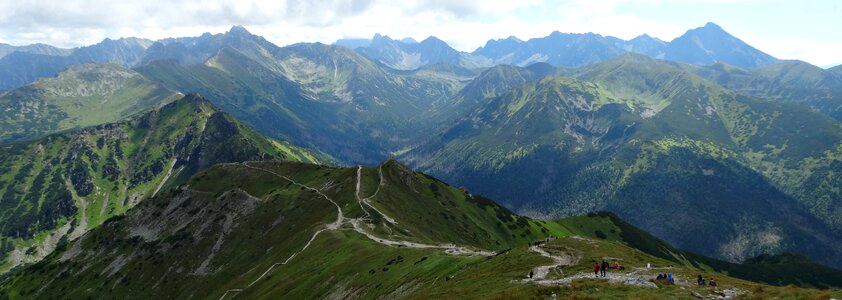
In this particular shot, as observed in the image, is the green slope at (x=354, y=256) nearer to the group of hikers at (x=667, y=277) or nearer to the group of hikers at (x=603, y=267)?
the group of hikers at (x=667, y=277)

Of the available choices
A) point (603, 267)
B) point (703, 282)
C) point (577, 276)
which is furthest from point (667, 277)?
point (577, 276)

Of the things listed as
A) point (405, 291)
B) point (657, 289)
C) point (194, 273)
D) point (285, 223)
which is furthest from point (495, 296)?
point (194, 273)

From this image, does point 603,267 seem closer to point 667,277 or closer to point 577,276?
point 577,276

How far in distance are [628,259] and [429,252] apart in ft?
142

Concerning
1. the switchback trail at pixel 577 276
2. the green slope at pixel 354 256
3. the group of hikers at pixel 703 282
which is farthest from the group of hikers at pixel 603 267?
the group of hikers at pixel 703 282

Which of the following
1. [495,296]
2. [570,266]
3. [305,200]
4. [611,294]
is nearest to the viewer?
[611,294]

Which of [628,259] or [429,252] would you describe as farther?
[429,252]

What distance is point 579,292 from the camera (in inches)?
1956

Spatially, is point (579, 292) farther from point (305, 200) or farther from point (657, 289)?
point (305, 200)

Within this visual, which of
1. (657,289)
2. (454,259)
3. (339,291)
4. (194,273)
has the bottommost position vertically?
(194,273)

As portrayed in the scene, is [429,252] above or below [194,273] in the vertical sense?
above

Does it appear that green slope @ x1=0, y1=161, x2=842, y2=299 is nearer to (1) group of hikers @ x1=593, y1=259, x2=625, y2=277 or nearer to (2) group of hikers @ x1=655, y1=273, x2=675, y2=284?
(2) group of hikers @ x1=655, y1=273, x2=675, y2=284

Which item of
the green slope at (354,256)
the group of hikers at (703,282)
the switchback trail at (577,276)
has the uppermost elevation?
the group of hikers at (703,282)

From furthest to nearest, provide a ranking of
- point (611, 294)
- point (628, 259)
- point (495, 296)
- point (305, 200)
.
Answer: point (305, 200)
point (628, 259)
point (495, 296)
point (611, 294)
